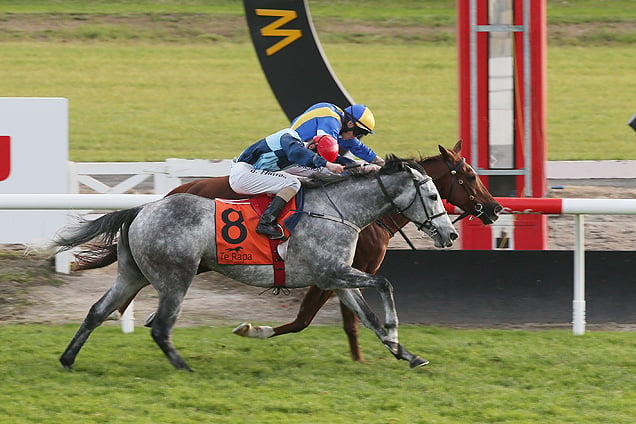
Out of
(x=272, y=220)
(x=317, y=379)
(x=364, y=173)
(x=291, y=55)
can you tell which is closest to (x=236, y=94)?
(x=291, y=55)

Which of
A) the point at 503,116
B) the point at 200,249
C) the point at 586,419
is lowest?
the point at 586,419

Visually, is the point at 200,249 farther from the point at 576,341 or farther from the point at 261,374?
the point at 576,341

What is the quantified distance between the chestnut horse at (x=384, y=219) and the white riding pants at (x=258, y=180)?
340 millimetres

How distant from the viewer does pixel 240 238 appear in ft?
19.6

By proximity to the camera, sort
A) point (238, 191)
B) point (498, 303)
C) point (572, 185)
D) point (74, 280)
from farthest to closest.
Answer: point (572, 185)
point (74, 280)
point (498, 303)
point (238, 191)

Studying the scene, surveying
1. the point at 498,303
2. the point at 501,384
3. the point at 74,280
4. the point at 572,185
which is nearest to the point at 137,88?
the point at 572,185

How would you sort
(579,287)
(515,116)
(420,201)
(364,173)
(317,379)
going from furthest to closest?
(515,116), (579,287), (364,173), (420,201), (317,379)

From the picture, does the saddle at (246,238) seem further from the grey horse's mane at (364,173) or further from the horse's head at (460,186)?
the horse's head at (460,186)

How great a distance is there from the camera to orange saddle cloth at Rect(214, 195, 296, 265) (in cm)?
598

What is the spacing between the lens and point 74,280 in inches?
308

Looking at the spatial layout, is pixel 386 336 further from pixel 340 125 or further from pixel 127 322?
pixel 127 322

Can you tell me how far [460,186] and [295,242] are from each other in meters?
1.11

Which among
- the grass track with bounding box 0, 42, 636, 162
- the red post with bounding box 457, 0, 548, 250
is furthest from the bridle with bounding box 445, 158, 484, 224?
the grass track with bounding box 0, 42, 636, 162

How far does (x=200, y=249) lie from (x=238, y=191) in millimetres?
473
